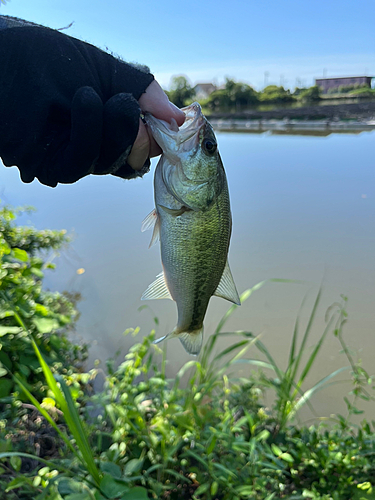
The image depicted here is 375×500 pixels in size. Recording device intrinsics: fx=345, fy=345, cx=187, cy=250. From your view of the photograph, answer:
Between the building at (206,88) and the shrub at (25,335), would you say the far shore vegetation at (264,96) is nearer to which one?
the building at (206,88)

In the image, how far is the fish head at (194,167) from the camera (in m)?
1.64

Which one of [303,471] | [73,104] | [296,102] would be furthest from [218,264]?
[296,102]

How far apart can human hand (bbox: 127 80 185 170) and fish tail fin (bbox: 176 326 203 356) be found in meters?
0.98

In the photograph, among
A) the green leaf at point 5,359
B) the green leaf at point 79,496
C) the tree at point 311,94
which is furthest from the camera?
the tree at point 311,94

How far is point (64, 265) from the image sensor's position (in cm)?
534

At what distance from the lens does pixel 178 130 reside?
159 centimetres

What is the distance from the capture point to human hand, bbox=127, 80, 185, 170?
156 cm

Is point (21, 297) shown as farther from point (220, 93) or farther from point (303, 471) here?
point (220, 93)

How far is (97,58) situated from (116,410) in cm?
190

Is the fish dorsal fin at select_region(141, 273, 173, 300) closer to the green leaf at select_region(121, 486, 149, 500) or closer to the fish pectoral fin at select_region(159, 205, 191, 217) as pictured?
the fish pectoral fin at select_region(159, 205, 191, 217)

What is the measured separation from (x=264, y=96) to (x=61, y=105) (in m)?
40.7

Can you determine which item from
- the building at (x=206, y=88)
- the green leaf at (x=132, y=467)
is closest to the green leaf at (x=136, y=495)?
the green leaf at (x=132, y=467)

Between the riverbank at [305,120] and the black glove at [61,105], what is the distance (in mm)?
21664

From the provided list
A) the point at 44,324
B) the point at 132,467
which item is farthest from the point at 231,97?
the point at 132,467
